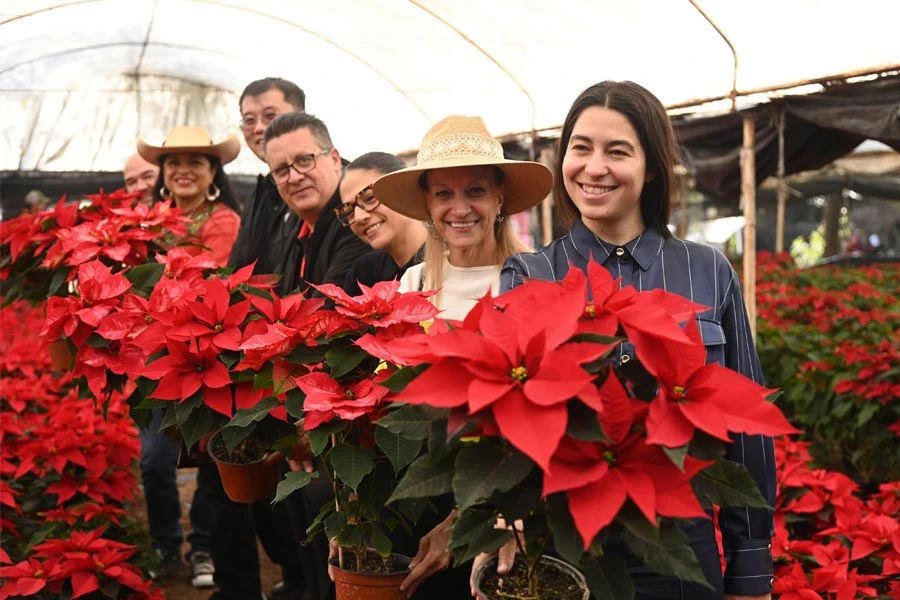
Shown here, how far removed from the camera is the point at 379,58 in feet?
27.7

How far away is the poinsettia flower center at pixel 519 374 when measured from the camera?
100 centimetres

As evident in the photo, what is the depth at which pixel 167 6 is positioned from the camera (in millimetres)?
8109

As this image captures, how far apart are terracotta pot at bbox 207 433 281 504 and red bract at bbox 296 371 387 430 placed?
0.65m

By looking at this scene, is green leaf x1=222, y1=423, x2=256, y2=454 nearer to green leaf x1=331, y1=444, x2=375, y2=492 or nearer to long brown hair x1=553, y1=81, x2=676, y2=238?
green leaf x1=331, y1=444, x2=375, y2=492

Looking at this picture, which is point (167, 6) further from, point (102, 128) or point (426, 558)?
point (426, 558)

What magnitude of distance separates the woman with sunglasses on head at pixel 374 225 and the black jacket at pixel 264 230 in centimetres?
67

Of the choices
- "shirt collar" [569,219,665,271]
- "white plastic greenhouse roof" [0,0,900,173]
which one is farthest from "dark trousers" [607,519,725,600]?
"white plastic greenhouse roof" [0,0,900,173]

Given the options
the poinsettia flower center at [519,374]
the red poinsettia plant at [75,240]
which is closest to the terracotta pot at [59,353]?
the red poinsettia plant at [75,240]

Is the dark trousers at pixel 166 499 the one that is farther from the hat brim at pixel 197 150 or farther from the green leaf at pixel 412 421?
the green leaf at pixel 412 421

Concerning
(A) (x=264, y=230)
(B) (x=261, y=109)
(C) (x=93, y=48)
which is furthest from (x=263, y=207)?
(C) (x=93, y=48)

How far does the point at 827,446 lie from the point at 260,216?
3064mm

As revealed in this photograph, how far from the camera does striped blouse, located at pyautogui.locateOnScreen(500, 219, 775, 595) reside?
1.61 m

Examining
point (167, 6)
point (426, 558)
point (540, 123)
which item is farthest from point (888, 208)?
point (426, 558)

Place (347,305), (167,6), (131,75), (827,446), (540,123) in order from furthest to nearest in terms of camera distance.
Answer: (131,75)
(167,6)
(540,123)
(827,446)
(347,305)
